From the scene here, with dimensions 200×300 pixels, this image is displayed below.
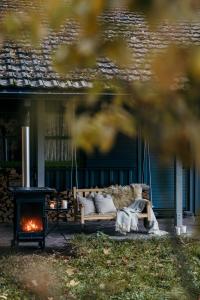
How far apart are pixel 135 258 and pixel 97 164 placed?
475 cm

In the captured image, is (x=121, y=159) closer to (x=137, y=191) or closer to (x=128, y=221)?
(x=137, y=191)

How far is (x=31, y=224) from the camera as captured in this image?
384 inches

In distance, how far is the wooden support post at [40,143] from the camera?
11.1 meters

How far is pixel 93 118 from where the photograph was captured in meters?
0.98

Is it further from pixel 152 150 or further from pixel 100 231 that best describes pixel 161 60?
pixel 100 231

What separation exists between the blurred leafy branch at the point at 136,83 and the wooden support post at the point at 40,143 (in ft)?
33.1

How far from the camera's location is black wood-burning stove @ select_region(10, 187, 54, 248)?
965 centimetres

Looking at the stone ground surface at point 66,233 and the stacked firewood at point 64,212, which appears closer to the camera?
the stone ground surface at point 66,233

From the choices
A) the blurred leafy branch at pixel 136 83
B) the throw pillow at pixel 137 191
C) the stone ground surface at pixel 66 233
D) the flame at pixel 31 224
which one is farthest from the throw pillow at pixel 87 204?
the blurred leafy branch at pixel 136 83

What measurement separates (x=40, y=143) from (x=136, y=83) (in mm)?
10273

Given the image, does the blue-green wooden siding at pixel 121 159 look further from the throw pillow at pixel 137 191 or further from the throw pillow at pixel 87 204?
the throw pillow at pixel 87 204

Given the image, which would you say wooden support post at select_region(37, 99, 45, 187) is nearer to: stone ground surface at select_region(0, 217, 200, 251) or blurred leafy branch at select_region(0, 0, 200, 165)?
stone ground surface at select_region(0, 217, 200, 251)

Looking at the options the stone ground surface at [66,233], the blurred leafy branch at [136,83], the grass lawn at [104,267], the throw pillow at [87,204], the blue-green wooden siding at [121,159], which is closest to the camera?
the blurred leafy branch at [136,83]

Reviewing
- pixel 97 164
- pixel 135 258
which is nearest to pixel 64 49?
pixel 135 258
